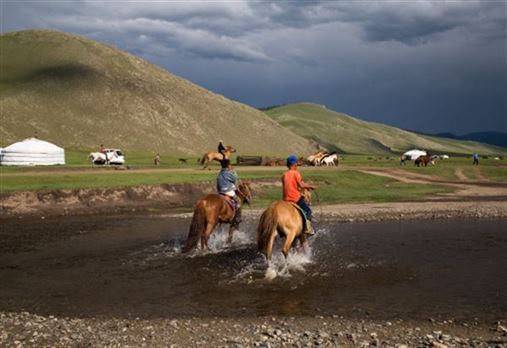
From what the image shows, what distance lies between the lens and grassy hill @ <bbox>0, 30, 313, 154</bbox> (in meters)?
126

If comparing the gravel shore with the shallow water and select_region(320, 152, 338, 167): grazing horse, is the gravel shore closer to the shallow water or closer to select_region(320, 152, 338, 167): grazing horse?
the shallow water

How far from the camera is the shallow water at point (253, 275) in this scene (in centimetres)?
1220

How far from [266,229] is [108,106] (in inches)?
5249

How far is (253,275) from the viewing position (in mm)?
15531

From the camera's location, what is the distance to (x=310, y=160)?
73000 mm

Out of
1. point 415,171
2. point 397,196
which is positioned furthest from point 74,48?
point 397,196

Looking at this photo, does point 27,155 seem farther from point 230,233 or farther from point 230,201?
point 230,201

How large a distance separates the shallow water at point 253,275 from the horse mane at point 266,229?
2.76ft

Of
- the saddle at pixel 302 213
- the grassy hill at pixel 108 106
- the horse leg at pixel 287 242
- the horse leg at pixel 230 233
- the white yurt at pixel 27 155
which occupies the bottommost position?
the horse leg at pixel 230 233

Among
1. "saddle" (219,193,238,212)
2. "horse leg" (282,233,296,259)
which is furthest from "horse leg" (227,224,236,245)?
"horse leg" (282,233,296,259)

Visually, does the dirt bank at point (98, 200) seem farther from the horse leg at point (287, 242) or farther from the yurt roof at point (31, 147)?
the yurt roof at point (31, 147)

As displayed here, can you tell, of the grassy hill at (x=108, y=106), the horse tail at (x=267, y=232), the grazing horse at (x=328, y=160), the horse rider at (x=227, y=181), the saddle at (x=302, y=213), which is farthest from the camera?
the grassy hill at (x=108, y=106)

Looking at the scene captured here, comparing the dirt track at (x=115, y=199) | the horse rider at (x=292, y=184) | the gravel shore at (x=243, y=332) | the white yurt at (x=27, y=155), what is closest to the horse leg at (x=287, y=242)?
the horse rider at (x=292, y=184)

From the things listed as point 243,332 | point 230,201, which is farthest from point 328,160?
point 243,332
